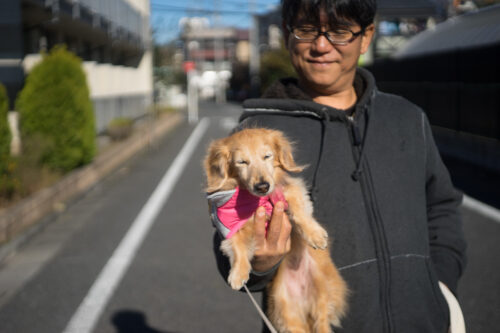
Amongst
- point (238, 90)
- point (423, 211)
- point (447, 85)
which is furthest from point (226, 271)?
point (238, 90)

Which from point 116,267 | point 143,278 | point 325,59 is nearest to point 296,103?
point 325,59

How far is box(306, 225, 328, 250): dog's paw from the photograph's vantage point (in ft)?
6.74

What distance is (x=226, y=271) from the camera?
2254 mm

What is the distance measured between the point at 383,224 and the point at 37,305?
489cm

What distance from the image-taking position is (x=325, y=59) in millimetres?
2270

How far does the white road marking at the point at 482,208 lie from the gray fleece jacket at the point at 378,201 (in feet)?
24.3

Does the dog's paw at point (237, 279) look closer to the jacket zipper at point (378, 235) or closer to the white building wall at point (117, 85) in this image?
the jacket zipper at point (378, 235)

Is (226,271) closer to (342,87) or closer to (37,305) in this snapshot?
(342,87)

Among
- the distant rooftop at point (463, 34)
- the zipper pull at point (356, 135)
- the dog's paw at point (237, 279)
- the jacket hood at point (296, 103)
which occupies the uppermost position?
the distant rooftop at point (463, 34)

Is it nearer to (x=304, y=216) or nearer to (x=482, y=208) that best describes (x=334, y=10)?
(x=304, y=216)

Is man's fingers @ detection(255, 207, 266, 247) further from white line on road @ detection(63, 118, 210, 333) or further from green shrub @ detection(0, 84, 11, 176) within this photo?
green shrub @ detection(0, 84, 11, 176)

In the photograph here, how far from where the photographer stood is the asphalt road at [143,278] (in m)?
5.55

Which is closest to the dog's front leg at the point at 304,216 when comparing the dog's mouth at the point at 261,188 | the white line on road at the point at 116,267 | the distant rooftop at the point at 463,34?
the dog's mouth at the point at 261,188

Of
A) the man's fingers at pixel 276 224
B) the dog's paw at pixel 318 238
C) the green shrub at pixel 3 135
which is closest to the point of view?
the man's fingers at pixel 276 224
